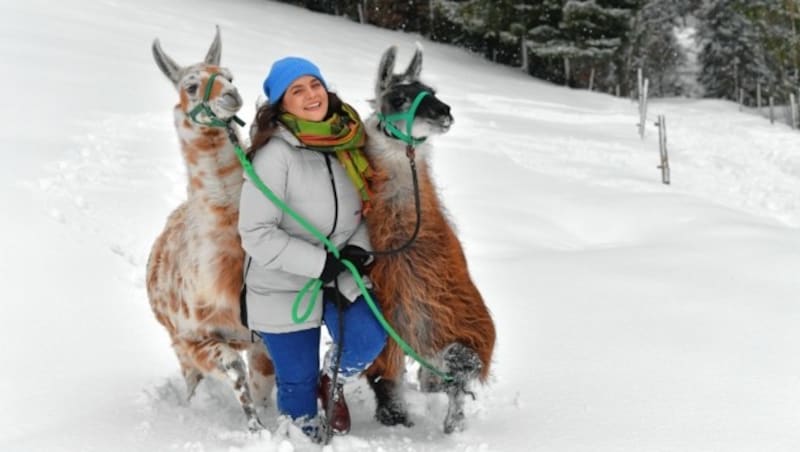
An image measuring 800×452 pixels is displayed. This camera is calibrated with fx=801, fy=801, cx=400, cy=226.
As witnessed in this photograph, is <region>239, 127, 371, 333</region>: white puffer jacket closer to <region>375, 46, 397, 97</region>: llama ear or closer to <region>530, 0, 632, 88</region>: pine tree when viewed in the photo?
<region>375, 46, 397, 97</region>: llama ear

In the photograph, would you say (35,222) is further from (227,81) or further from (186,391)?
(227,81)

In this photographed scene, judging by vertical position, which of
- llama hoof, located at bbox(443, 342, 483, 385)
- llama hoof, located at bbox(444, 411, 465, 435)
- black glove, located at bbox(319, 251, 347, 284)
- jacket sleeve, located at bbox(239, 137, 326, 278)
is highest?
jacket sleeve, located at bbox(239, 137, 326, 278)

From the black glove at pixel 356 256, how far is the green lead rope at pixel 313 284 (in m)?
0.03

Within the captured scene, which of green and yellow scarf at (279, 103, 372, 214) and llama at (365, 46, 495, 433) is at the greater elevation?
green and yellow scarf at (279, 103, 372, 214)

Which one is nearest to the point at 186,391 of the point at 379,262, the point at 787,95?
the point at 379,262

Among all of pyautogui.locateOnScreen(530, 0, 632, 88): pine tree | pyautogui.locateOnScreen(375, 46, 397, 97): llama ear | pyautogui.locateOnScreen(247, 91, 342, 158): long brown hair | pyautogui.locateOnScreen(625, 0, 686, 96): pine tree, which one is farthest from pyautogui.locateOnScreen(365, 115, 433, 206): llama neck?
pyautogui.locateOnScreen(625, 0, 686, 96): pine tree

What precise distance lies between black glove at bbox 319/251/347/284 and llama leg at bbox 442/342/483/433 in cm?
50

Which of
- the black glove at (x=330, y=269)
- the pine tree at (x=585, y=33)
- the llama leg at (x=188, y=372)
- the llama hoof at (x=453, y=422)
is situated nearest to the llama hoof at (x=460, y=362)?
the llama hoof at (x=453, y=422)

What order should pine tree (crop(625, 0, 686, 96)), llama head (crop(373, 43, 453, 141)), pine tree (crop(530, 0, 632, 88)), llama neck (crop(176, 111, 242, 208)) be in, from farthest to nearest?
pine tree (crop(625, 0, 686, 96)), pine tree (crop(530, 0, 632, 88)), llama neck (crop(176, 111, 242, 208)), llama head (crop(373, 43, 453, 141))

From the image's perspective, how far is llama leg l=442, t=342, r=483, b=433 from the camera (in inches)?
116

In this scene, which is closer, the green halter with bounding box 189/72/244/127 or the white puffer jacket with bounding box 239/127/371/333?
the white puffer jacket with bounding box 239/127/371/333

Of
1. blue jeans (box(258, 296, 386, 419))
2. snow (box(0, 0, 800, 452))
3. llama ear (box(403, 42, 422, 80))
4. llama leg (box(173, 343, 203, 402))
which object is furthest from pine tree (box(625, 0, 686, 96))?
blue jeans (box(258, 296, 386, 419))

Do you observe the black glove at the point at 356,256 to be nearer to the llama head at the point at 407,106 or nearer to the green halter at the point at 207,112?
the llama head at the point at 407,106

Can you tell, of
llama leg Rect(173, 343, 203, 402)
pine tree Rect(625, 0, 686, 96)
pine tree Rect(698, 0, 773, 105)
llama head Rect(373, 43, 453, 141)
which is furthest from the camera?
pine tree Rect(625, 0, 686, 96)
